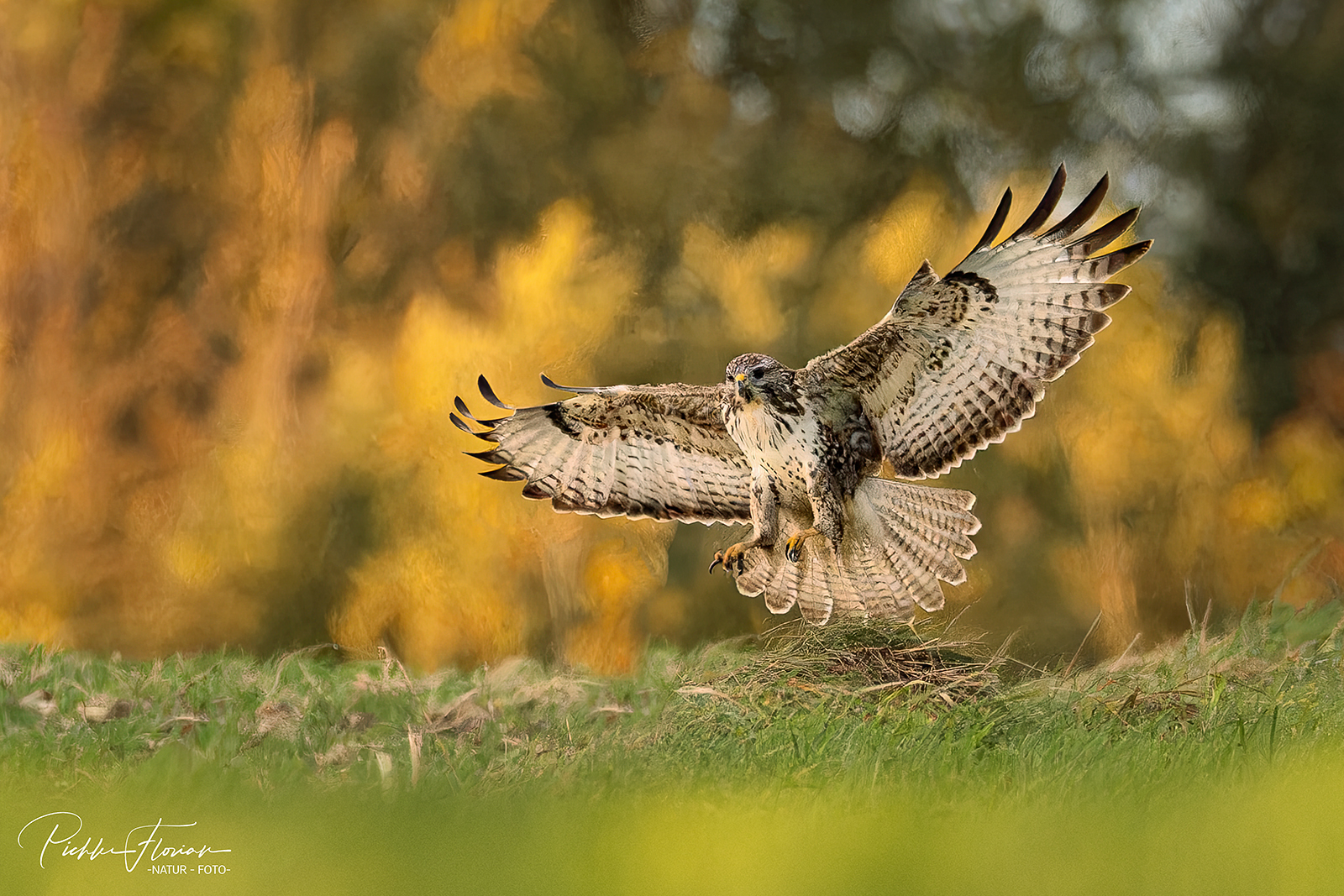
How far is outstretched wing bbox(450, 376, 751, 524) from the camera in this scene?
2367 mm

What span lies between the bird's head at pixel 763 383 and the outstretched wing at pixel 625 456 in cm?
17

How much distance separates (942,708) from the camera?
5.99 ft

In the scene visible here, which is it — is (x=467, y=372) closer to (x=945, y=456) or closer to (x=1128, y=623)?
(x=945, y=456)

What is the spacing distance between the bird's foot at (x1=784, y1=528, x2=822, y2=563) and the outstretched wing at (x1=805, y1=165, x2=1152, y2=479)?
0.22m

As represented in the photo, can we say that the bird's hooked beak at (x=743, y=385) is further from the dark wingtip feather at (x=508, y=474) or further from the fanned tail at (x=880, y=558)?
the dark wingtip feather at (x=508, y=474)

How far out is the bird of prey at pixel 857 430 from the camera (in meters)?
2.04

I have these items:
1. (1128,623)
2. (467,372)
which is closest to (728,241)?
(467,372)

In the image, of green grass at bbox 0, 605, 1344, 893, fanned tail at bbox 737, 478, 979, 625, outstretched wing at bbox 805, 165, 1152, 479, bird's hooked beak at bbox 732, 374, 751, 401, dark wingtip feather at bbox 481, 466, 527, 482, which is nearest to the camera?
green grass at bbox 0, 605, 1344, 893

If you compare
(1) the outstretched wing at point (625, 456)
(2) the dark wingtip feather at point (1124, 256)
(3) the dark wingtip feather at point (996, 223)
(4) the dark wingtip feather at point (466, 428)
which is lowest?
(1) the outstretched wing at point (625, 456)

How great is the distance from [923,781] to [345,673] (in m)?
1.48

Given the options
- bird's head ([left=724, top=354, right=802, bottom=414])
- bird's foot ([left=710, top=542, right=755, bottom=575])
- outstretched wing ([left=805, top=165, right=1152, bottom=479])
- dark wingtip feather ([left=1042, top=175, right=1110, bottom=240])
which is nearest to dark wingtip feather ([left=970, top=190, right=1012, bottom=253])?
outstretched wing ([left=805, top=165, right=1152, bottom=479])

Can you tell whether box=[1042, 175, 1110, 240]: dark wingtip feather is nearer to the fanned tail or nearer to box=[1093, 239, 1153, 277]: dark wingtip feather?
box=[1093, 239, 1153, 277]: dark wingtip feather

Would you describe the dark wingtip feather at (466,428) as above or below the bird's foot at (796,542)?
above

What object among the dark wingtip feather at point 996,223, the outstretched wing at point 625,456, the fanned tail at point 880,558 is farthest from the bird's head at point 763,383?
the dark wingtip feather at point 996,223
